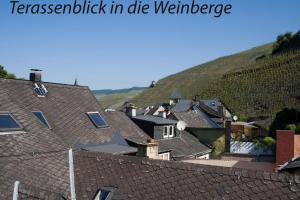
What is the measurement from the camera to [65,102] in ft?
77.1

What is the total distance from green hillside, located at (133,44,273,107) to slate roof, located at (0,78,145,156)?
89249mm

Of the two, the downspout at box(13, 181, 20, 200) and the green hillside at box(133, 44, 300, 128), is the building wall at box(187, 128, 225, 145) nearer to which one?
the green hillside at box(133, 44, 300, 128)

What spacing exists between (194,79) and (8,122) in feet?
433

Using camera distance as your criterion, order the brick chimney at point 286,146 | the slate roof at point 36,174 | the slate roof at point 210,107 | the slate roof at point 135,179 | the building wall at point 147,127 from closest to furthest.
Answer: the slate roof at point 135,179
the slate roof at point 36,174
the brick chimney at point 286,146
the building wall at point 147,127
the slate roof at point 210,107

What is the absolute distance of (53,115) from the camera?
21672mm

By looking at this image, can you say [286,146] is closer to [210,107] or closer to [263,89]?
[210,107]

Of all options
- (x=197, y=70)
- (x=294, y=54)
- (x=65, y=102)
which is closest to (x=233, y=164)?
(x=65, y=102)

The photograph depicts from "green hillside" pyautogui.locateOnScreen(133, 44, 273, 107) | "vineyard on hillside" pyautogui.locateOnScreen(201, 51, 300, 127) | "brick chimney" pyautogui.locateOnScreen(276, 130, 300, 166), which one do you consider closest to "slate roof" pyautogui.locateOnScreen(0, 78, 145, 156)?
"brick chimney" pyautogui.locateOnScreen(276, 130, 300, 166)

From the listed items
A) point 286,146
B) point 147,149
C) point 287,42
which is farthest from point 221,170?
point 287,42

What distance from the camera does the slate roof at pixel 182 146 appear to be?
3173 cm

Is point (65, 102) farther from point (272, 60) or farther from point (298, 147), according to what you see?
point (272, 60)

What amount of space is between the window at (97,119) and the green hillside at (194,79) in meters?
89.1

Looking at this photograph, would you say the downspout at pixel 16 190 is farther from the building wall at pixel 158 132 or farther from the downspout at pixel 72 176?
the building wall at pixel 158 132

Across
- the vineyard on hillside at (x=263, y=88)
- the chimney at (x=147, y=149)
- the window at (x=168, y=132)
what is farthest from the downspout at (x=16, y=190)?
the vineyard on hillside at (x=263, y=88)
